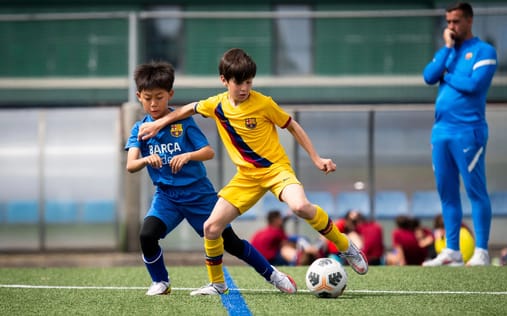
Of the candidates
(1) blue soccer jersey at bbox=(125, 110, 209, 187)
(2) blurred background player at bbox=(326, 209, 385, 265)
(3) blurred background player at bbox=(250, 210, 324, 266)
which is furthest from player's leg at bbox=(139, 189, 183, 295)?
(2) blurred background player at bbox=(326, 209, 385, 265)

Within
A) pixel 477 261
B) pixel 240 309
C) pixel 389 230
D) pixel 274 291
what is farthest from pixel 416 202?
pixel 240 309

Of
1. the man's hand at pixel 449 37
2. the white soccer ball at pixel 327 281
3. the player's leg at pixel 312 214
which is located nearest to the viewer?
the player's leg at pixel 312 214

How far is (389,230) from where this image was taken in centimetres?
1188

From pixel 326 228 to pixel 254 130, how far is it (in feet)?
2.44

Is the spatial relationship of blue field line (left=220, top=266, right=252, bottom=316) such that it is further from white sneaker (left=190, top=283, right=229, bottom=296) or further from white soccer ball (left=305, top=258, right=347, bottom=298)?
white soccer ball (left=305, top=258, right=347, bottom=298)

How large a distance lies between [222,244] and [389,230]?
21.1 feet

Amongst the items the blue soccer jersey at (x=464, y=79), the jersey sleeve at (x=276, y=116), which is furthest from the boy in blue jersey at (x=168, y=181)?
the blue soccer jersey at (x=464, y=79)

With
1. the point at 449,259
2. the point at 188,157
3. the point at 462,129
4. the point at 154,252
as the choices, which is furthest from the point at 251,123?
the point at 449,259

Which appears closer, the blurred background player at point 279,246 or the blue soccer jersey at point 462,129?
the blue soccer jersey at point 462,129

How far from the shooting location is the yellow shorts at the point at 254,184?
5629 mm

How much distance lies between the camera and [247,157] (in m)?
5.75

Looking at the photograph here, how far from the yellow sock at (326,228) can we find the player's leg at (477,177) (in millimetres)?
2173

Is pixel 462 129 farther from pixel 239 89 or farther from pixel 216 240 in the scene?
pixel 216 240

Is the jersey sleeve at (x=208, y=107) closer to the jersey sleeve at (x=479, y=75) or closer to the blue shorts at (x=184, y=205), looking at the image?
the blue shorts at (x=184, y=205)
